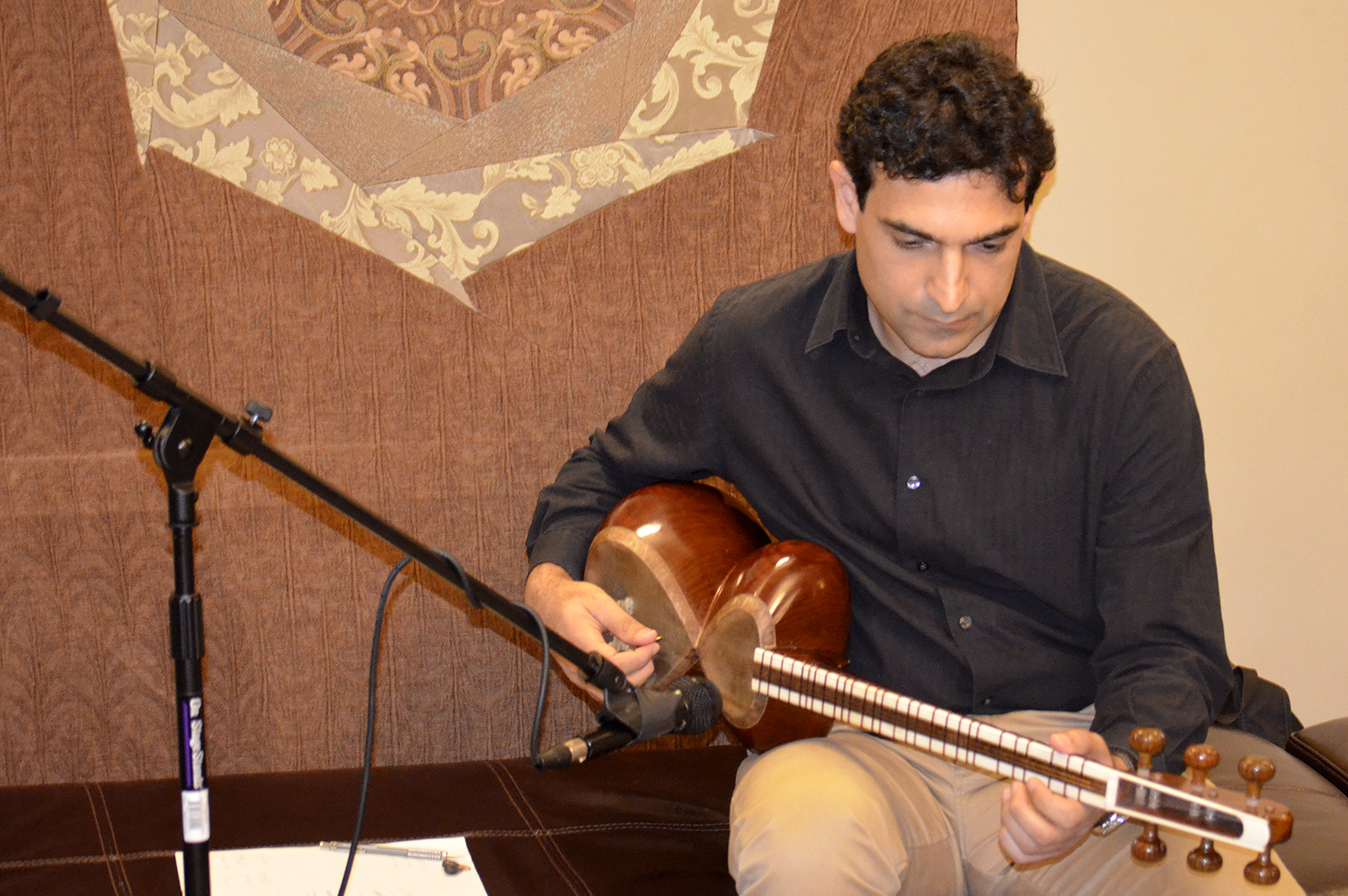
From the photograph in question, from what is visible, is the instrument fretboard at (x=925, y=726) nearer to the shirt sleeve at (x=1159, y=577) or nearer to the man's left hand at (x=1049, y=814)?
the man's left hand at (x=1049, y=814)

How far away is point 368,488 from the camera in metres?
2.17

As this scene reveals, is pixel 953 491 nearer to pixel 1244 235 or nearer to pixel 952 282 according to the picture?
pixel 952 282

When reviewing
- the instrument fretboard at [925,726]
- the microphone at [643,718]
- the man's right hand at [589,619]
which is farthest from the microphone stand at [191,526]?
the instrument fretboard at [925,726]

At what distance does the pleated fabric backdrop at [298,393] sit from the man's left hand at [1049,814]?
3.94ft

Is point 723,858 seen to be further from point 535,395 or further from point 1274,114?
point 1274,114

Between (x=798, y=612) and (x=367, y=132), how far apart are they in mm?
1135

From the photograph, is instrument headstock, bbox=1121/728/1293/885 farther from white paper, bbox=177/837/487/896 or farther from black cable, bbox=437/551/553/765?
white paper, bbox=177/837/487/896

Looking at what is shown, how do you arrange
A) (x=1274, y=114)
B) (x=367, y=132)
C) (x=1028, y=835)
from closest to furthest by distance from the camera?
(x=1028, y=835)
(x=367, y=132)
(x=1274, y=114)

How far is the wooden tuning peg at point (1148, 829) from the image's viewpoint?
1117mm

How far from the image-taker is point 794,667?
1431 millimetres

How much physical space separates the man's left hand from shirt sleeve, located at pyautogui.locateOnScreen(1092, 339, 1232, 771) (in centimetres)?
19

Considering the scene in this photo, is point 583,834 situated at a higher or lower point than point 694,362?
lower

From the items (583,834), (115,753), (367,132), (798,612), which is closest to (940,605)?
(798,612)

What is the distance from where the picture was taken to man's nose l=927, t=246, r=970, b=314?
1430 millimetres
